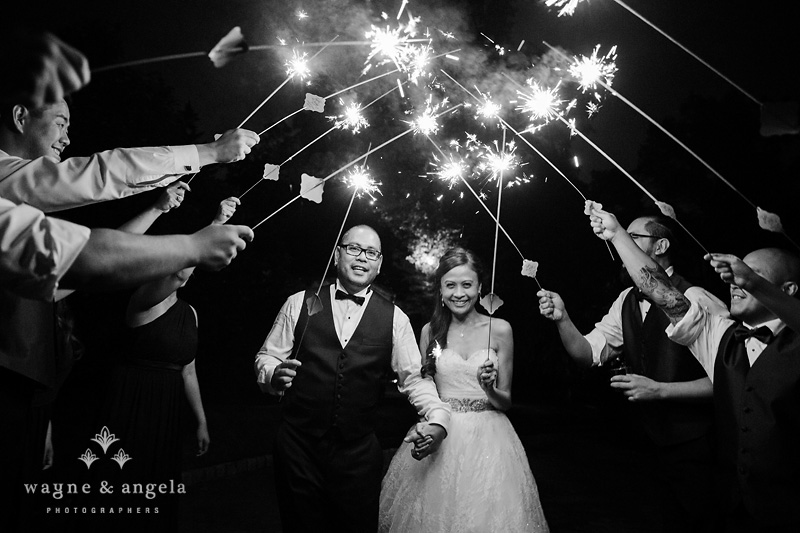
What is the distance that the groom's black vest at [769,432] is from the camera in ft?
9.92

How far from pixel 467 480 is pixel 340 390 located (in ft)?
3.83

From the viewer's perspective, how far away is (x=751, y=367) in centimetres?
324

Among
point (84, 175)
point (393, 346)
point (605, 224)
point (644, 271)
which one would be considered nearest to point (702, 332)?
point (644, 271)

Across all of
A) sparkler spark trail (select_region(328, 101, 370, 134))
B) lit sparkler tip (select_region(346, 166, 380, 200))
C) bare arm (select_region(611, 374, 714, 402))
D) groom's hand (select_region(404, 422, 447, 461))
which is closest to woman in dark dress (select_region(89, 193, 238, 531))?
lit sparkler tip (select_region(346, 166, 380, 200))

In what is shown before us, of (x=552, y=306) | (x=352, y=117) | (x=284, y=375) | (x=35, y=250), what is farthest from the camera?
(x=352, y=117)

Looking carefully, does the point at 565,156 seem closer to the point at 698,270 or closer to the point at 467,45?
the point at 467,45

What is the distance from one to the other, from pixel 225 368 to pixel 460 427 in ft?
49.6

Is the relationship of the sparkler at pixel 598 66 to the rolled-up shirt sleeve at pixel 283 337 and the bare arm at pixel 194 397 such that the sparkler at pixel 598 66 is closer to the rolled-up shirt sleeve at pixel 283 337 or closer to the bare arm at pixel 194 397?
the rolled-up shirt sleeve at pixel 283 337

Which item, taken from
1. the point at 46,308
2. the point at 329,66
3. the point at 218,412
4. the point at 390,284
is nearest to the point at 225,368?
the point at 218,412

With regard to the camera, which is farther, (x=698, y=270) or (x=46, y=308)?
(x=698, y=270)

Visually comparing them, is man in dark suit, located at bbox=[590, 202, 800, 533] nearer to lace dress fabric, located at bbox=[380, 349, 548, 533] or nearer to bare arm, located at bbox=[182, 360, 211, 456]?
lace dress fabric, located at bbox=[380, 349, 548, 533]

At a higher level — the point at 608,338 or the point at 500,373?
the point at 608,338

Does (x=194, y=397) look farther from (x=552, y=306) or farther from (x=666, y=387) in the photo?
(x=666, y=387)

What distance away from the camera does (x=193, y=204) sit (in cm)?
1308
